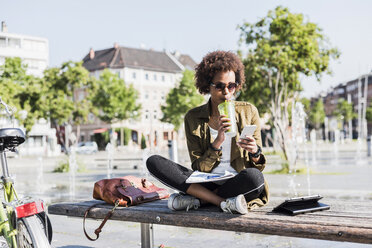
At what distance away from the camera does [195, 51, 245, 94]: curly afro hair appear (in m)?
3.58

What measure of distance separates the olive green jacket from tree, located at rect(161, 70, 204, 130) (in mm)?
47870

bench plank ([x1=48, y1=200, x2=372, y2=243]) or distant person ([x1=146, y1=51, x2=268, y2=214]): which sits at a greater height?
distant person ([x1=146, y1=51, x2=268, y2=214])

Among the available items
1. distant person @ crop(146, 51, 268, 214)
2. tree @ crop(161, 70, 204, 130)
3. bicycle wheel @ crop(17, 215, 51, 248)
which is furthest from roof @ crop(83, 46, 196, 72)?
bicycle wheel @ crop(17, 215, 51, 248)

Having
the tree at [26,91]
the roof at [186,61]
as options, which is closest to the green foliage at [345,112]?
the roof at [186,61]

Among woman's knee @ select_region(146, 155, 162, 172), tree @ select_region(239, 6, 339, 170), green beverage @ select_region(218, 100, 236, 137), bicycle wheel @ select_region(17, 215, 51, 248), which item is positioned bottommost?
bicycle wheel @ select_region(17, 215, 51, 248)

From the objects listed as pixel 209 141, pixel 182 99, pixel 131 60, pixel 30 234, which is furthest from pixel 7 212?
pixel 131 60

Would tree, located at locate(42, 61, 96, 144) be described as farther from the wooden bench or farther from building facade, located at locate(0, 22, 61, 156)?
the wooden bench

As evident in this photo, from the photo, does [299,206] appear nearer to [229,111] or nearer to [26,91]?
[229,111]

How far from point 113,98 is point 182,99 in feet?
24.5

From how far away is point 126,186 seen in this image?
12.7ft

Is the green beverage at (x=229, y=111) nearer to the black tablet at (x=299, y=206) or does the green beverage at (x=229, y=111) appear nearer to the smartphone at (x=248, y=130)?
the smartphone at (x=248, y=130)

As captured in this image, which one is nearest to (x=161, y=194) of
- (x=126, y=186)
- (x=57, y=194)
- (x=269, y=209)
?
(x=126, y=186)

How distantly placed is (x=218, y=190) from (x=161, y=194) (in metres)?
0.91

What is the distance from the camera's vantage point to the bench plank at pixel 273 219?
2.52 meters
